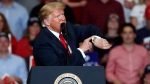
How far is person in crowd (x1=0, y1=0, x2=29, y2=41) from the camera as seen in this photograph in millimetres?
8469

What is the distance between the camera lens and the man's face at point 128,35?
7688mm

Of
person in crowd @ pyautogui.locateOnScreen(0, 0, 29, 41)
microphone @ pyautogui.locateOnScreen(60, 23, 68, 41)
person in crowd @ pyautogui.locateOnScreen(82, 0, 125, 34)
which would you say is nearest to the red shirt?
person in crowd @ pyautogui.locateOnScreen(82, 0, 125, 34)

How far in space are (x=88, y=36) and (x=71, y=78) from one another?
89 centimetres

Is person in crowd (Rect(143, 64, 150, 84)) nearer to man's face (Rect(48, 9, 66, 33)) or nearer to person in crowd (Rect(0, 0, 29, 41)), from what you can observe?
person in crowd (Rect(0, 0, 29, 41))

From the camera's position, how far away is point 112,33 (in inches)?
320

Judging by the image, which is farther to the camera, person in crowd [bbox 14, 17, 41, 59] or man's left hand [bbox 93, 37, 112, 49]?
person in crowd [bbox 14, 17, 41, 59]

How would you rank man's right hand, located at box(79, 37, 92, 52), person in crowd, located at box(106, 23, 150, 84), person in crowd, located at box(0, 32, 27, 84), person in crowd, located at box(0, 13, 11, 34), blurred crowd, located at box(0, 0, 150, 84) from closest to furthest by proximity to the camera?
man's right hand, located at box(79, 37, 92, 52)
person in crowd, located at box(0, 32, 27, 84)
blurred crowd, located at box(0, 0, 150, 84)
person in crowd, located at box(106, 23, 150, 84)
person in crowd, located at box(0, 13, 11, 34)

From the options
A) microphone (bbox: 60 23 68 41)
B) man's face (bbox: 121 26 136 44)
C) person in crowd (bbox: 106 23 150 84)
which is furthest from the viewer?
man's face (bbox: 121 26 136 44)

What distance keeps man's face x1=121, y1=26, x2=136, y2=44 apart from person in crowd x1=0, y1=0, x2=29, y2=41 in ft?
5.56

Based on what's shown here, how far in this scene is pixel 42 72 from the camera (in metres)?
4.11

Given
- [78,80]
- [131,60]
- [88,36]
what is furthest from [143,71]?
[78,80]

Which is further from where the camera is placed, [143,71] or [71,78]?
[143,71]

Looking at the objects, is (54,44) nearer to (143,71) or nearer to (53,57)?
(53,57)

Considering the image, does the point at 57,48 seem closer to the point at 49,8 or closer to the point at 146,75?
the point at 49,8
